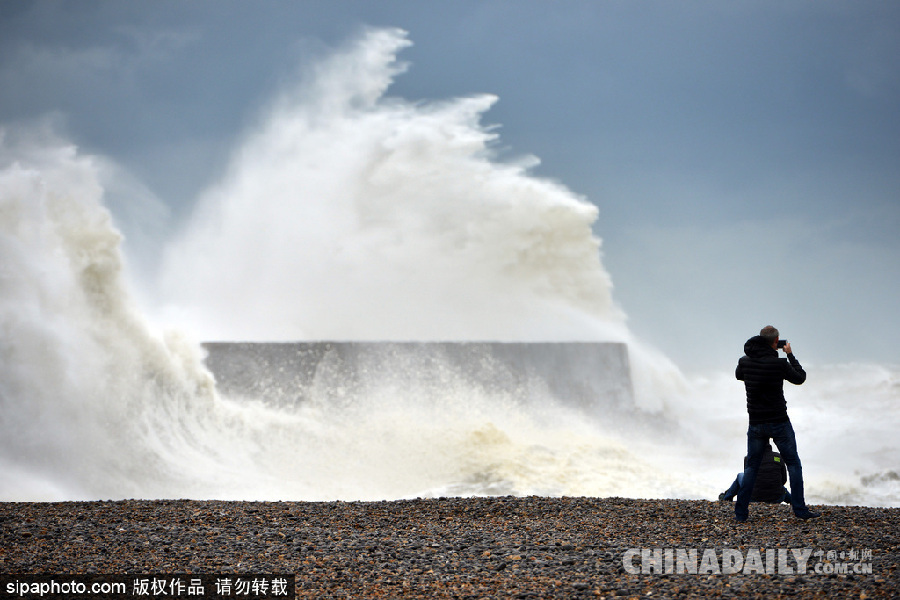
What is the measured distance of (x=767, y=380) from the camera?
4719 millimetres

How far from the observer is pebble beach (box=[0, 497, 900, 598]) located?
3.40 m

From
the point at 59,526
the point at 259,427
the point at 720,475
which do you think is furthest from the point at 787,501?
the point at 259,427

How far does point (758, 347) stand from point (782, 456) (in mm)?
752

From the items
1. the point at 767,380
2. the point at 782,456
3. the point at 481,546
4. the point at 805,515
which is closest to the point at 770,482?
the point at 805,515

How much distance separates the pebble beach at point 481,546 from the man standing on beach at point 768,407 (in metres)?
0.25

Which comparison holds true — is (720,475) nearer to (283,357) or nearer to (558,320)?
(558,320)

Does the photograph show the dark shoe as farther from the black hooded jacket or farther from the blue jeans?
the black hooded jacket

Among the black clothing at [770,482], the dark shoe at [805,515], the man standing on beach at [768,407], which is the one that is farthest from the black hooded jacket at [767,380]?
the black clothing at [770,482]

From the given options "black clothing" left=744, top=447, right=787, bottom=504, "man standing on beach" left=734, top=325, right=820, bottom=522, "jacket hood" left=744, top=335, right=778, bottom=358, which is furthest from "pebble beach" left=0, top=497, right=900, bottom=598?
"jacket hood" left=744, top=335, right=778, bottom=358

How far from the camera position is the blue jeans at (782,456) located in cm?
471

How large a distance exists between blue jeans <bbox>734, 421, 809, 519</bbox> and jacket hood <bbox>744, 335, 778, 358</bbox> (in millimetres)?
483

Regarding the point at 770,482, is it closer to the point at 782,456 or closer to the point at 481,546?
the point at 782,456

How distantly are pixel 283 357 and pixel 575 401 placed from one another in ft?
22.0

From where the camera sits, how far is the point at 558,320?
18.5 metres
